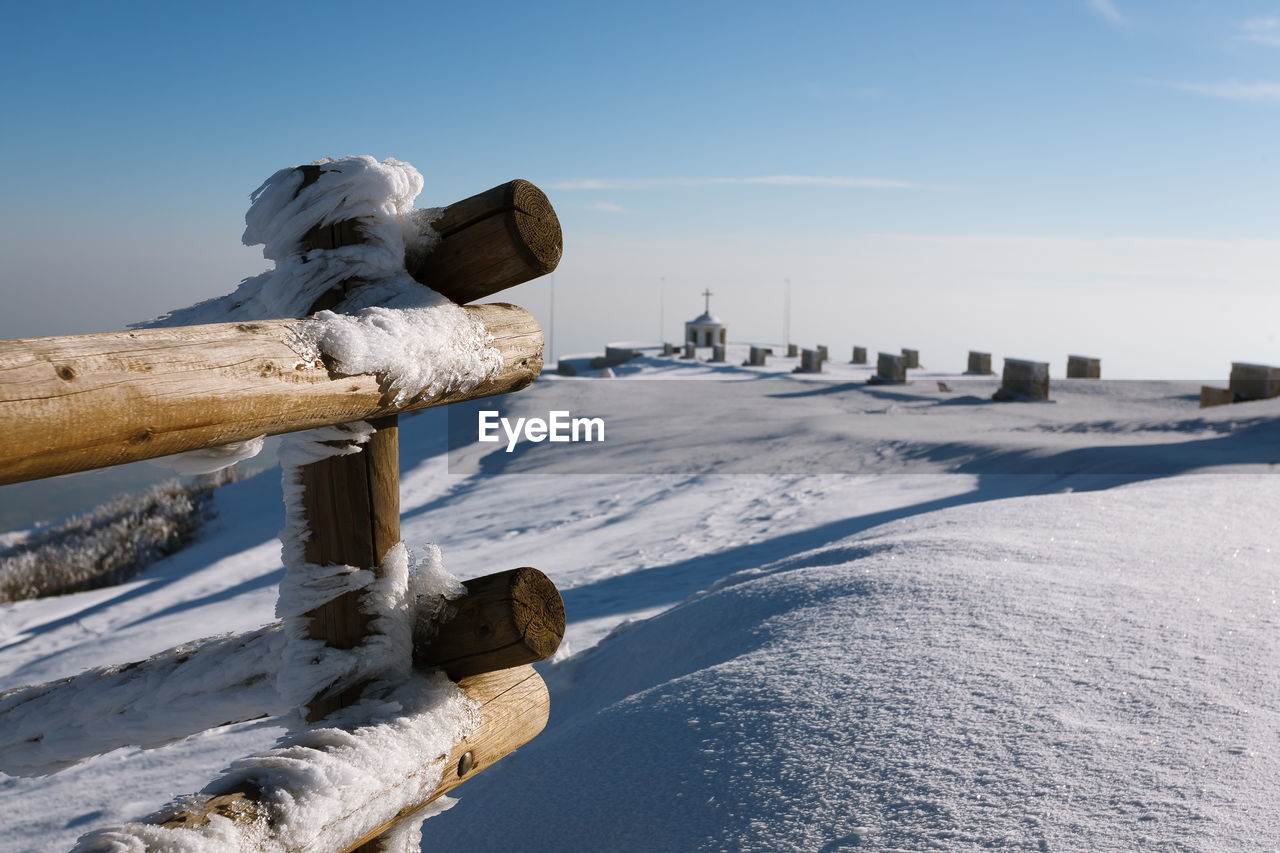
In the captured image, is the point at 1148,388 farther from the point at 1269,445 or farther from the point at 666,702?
the point at 666,702

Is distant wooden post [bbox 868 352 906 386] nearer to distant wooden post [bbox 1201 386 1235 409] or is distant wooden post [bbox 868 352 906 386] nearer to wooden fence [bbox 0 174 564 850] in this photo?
distant wooden post [bbox 1201 386 1235 409]

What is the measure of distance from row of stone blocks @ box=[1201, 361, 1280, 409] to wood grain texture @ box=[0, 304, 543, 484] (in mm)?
14389

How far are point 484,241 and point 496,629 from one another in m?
0.93

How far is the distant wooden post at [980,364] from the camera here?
20.3m

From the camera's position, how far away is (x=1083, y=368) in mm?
17641

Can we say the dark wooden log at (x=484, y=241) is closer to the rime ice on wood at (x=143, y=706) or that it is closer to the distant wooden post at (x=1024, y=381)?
the rime ice on wood at (x=143, y=706)

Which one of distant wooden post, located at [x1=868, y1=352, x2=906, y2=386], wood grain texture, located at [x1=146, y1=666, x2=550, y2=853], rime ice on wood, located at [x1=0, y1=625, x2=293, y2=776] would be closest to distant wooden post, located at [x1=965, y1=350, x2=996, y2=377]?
distant wooden post, located at [x1=868, y1=352, x2=906, y2=386]

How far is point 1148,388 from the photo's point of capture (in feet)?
48.0

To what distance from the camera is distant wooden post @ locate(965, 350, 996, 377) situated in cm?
2031

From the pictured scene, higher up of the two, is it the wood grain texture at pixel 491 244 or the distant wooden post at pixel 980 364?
the wood grain texture at pixel 491 244

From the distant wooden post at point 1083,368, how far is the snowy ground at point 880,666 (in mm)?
8414

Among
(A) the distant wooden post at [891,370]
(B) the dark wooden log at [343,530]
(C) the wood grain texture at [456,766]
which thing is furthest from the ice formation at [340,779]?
(A) the distant wooden post at [891,370]

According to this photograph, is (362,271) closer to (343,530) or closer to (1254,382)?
(343,530)

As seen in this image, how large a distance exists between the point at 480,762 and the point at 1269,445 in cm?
959
